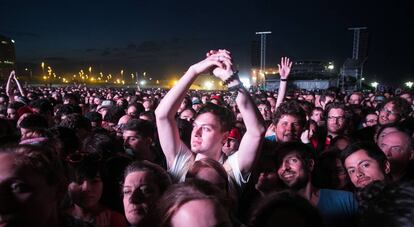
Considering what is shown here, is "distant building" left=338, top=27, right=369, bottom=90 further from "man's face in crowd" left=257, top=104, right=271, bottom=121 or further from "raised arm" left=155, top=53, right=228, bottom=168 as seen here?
"raised arm" left=155, top=53, right=228, bottom=168

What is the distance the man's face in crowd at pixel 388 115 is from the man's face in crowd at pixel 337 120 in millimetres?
874

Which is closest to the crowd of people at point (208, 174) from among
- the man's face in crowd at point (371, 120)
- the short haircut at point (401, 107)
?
the short haircut at point (401, 107)

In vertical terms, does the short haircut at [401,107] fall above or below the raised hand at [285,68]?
below

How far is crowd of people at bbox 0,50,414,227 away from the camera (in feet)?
4.84

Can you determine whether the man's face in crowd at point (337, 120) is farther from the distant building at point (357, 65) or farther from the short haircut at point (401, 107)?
the distant building at point (357, 65)

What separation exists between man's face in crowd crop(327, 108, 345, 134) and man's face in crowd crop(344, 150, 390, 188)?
2411 mm

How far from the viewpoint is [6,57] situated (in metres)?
81.0

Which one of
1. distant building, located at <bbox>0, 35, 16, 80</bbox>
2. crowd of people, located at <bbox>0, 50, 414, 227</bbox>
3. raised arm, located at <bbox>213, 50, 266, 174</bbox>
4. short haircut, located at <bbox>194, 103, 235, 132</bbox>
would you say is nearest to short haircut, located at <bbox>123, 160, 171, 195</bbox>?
crowd of people, located at <bbox>0, 50, 414, 227</bbox>

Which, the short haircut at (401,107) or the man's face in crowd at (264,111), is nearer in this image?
the short haircut at (401,107)

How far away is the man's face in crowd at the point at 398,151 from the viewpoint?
12.0ft

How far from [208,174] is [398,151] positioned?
8.45 feet

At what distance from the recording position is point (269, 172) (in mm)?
3143

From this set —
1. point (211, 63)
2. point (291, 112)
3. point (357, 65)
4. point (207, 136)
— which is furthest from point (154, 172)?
point (357, 65)

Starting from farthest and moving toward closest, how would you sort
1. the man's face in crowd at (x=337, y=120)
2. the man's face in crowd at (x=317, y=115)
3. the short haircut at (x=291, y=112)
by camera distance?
the man's face in crowd at (x=317, y=115) < the man's face in crowd at (x=337, y=120) < the short haircut at (x=291, y=112)
